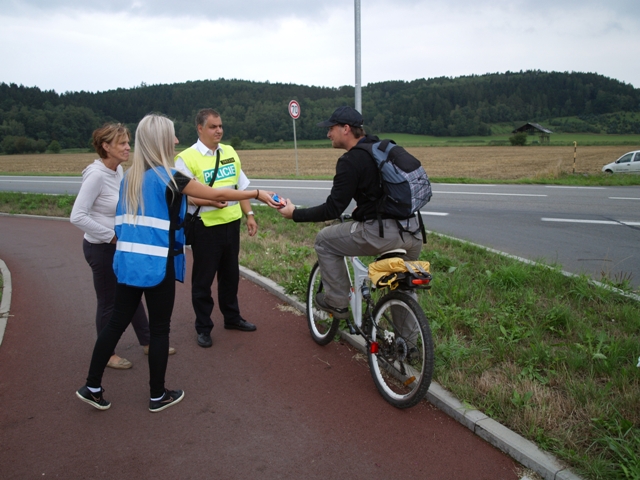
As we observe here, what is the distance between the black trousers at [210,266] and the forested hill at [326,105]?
48.6m

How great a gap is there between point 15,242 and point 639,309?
10.2m

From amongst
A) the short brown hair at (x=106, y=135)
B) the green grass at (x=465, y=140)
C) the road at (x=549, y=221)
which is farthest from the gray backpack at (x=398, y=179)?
the green grass at (x=465, y=140)

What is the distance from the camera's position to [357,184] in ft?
11.5

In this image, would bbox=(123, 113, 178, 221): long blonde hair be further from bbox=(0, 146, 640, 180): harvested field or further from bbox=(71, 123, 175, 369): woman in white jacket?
bbox=(0, 146, 640, 180): harvested field

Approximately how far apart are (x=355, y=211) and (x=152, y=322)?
1.62 metres

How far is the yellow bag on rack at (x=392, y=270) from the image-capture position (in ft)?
11.5

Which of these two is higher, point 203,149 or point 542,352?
point 203,149

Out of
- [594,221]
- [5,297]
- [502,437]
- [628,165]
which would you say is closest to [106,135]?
[502,437]

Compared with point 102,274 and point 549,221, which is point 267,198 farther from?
point 549,221

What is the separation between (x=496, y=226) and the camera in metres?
10.2

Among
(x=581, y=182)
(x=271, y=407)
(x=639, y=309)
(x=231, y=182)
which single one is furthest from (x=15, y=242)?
(x=581, y=182)

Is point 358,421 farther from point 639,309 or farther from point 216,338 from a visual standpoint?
point 639,309

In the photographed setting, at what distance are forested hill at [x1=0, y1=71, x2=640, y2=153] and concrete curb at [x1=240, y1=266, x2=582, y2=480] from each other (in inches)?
1993

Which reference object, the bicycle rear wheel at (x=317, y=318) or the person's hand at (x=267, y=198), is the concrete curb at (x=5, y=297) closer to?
the bicycle rear wheel at (x=317, y=318)
